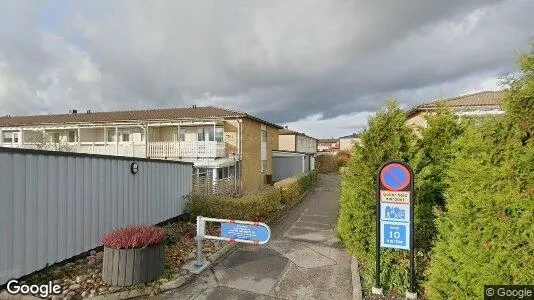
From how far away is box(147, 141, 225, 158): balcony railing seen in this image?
68.0 ft

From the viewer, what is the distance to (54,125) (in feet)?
81.9

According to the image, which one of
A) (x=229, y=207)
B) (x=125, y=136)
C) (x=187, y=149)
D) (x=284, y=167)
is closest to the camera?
(x=229, y=207)

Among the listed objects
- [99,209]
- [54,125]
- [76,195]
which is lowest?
[99,209]

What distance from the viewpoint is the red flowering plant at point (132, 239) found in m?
5.82

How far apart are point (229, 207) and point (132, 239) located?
5.32 m

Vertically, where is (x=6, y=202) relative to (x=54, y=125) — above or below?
below

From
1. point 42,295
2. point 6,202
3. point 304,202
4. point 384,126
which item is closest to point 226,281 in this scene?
point 42,295

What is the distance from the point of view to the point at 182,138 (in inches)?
936

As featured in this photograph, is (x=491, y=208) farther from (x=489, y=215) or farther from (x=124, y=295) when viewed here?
(x=124, y=295)

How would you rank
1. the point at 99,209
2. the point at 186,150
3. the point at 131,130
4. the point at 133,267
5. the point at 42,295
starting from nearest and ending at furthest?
the point at 42,295 < the point at 133,267 < the point at 99,209 < the point at 186,150 < the point at 131,130

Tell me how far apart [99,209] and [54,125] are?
888 inches

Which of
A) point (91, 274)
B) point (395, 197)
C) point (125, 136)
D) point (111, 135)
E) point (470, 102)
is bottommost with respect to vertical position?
point (91, 274)

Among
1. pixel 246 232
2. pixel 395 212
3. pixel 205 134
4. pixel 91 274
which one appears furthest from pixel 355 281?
pixel 205 134

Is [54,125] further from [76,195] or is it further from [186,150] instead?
[76,195]
